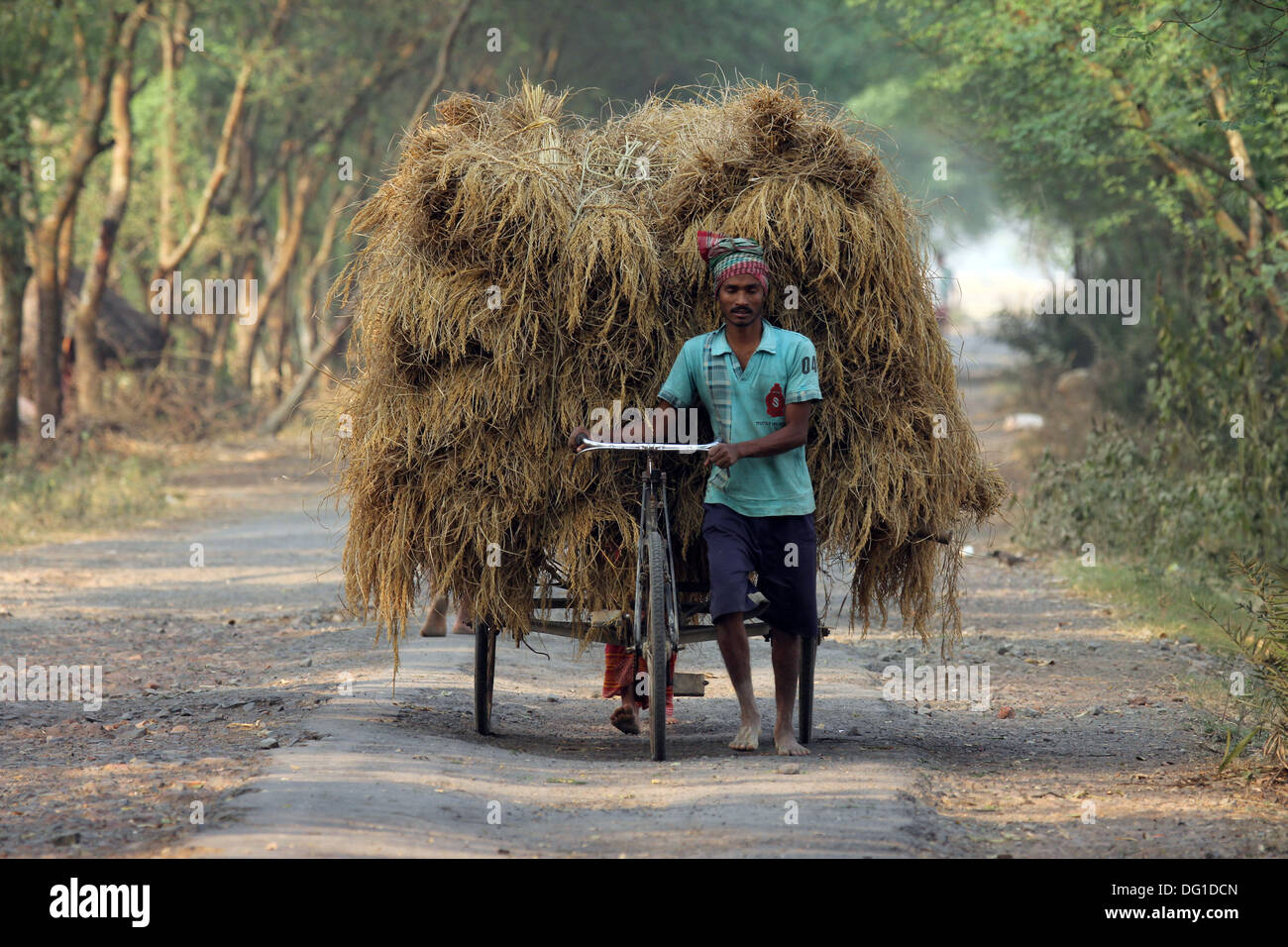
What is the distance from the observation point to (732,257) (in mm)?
5926

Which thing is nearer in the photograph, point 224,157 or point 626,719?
point 626,719

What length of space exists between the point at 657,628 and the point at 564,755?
930 mm

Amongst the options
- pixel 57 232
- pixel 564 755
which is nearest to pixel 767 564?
pixel 564 755

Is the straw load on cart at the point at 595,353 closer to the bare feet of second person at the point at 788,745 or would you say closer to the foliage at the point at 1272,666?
the bare feet of second person at the point at 788,745

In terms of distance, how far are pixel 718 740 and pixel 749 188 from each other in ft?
7.85

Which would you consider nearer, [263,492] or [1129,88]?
[1129,88]

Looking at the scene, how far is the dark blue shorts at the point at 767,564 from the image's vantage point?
19.6ft

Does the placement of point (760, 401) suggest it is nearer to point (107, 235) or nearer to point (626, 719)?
point (626, 719)

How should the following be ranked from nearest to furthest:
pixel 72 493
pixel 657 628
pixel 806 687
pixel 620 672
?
pixel 657 628
pixel 806 687
pixel 620 672
pixel 72 493

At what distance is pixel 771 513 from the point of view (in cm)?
600

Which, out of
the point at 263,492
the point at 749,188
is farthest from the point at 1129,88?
the point at 263,492

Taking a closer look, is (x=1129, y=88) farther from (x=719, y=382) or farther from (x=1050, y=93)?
(x=719, y=382)

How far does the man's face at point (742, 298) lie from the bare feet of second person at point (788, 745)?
1679 mm

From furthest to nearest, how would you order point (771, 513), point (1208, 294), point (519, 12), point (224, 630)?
point (519, 12) < point (1208, 294) < point (224, 630) < point (771, 513)
